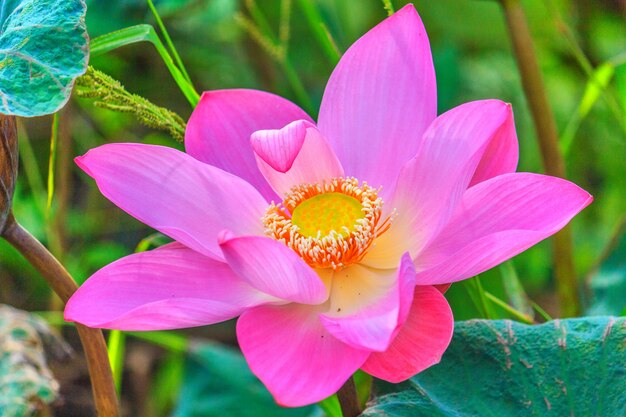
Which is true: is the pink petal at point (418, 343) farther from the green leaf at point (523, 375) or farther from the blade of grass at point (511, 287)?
the blade of grass at point (511, 287)

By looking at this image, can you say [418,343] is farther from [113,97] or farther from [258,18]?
[258,18]

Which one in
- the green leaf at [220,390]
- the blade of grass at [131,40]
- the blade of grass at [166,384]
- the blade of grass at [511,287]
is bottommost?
the blade of grass at [166,384]

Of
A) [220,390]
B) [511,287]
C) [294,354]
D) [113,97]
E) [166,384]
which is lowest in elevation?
[166,384]

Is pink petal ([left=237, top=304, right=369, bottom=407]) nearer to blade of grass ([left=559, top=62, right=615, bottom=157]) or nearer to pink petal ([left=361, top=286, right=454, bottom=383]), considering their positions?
pink petal ([left=361, top=286, right=454, bottom=383])

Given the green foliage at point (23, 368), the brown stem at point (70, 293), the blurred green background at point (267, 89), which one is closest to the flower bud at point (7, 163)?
the brown stem at point (70, 293)

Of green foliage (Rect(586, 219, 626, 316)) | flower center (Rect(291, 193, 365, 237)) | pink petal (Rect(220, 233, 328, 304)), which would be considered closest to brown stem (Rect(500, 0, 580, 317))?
green foliage (Rect(586, 219, 626, 316))

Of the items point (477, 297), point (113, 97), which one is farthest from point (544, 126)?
point (113, 97)
